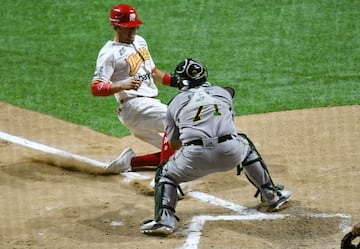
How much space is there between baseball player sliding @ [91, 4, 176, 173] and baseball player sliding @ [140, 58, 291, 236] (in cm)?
102

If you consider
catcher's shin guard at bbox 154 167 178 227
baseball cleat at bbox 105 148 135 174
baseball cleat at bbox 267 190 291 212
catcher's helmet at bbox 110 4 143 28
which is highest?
catcher's helmet at bbox 110 4 143 28

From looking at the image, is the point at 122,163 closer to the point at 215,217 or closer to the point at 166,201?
the point at 215,217

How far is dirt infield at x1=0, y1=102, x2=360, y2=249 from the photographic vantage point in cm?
697

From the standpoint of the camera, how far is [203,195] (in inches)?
318

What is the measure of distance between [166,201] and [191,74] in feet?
3.61

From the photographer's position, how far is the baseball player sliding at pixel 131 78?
8.38 m

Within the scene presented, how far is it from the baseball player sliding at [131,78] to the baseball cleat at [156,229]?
121 cm

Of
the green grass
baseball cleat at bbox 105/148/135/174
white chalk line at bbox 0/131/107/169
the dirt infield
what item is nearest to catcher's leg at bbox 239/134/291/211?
the dirt infield

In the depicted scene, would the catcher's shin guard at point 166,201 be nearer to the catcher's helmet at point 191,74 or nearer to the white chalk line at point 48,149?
the catcher's helmet at point 191,74

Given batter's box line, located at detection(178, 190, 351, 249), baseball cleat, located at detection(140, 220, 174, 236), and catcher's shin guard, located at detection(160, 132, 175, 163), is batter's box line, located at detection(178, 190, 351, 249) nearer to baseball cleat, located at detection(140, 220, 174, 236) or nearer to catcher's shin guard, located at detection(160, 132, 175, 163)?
baseball cleat, located at detection(140, 220, 174, 236)

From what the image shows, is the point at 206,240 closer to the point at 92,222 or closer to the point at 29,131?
the point at 92,222

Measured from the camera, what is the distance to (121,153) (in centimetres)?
926

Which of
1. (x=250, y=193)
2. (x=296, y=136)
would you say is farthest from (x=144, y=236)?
(x=296, y=136)

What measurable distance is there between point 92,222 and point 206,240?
1108 millimetres
